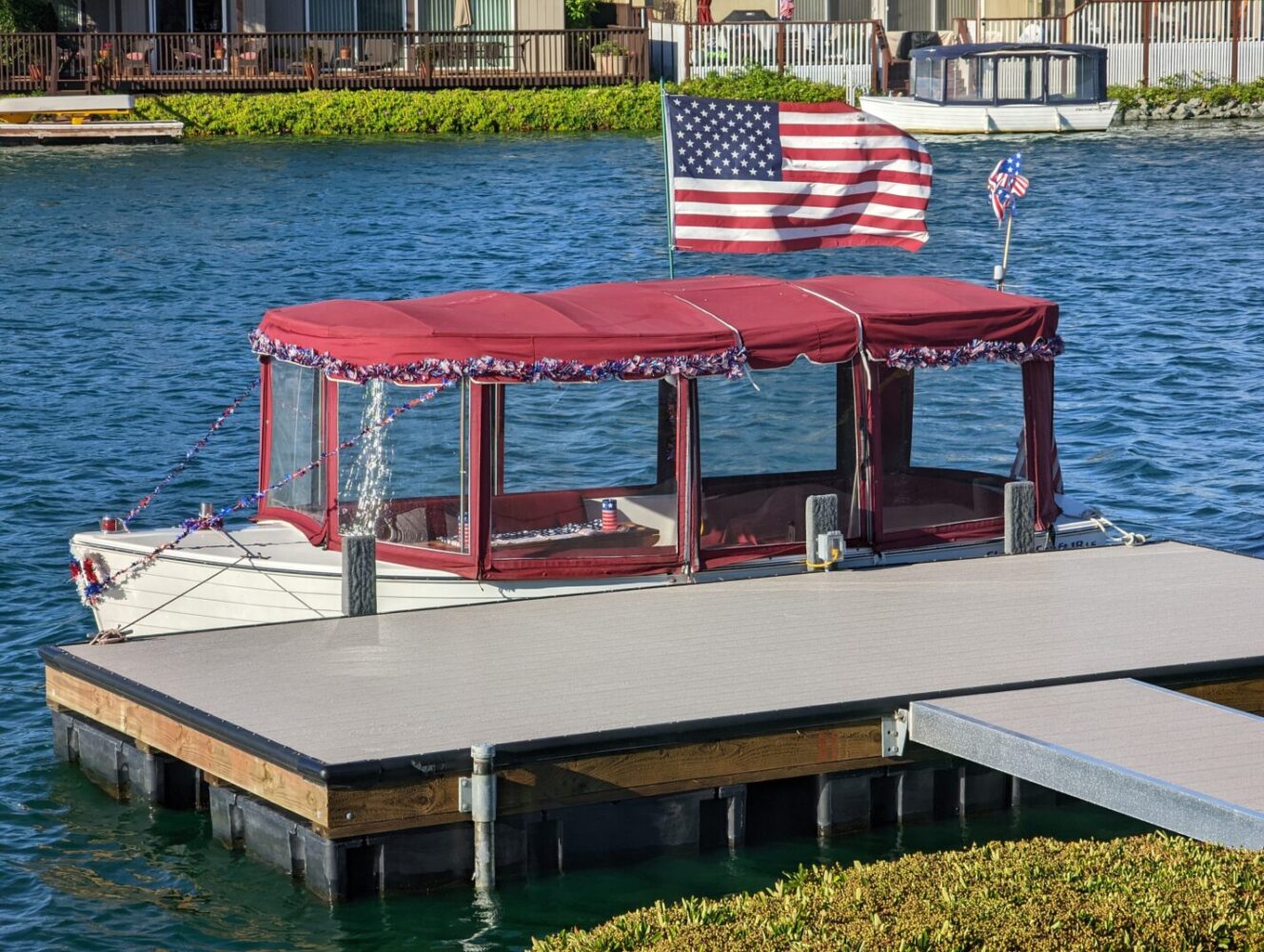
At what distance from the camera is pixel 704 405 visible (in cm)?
1531

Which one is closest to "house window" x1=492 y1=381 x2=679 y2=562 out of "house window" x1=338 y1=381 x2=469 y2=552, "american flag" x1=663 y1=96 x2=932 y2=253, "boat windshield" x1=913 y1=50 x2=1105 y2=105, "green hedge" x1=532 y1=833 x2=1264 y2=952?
"house window" x1=338 y1=381 x2=469 y2=552

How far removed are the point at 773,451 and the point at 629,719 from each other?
13.6 ft

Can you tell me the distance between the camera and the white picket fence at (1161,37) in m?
61.1

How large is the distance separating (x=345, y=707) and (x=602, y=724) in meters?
1.64

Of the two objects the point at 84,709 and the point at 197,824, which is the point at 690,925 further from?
the point at 84,709

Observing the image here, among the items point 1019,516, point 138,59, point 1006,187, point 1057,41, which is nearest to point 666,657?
point 1019,516

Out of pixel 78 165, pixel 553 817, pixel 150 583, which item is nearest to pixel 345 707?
pixel 553 817

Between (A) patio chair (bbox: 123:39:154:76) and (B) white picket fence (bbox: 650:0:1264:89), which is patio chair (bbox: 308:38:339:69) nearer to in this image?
(A) patio chair (bbox: 123:39:154:76)

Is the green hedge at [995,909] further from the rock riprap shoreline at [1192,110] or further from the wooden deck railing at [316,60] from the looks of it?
Answer: the rock riprap shoreline at [1192,110]

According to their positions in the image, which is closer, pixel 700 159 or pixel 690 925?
pixel 690 925

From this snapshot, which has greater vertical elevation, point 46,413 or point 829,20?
point 829,20

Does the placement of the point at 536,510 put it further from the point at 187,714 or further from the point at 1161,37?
the point at 1161,37

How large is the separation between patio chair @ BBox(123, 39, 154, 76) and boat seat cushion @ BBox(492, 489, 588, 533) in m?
43.5

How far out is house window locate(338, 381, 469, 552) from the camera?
14.6 meters
